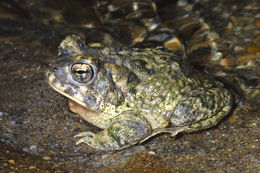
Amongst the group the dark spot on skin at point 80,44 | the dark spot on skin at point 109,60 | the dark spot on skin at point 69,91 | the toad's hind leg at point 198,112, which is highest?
the dark spot on skin at point 80,44

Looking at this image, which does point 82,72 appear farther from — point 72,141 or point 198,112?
point 198,112

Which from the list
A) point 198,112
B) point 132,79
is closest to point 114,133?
point 132,79

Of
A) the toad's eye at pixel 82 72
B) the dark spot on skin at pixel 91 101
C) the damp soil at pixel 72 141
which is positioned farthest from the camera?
the dark spot on skin at pixel 91 101

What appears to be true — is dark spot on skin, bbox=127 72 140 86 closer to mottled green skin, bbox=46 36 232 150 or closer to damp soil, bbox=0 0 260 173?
mottled green skin, bbox=46 36 232 150

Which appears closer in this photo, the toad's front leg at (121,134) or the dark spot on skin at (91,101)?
the toad's front leg at (121,134)

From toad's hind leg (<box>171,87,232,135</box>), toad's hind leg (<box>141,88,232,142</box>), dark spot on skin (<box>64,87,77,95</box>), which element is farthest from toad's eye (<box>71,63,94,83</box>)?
toad's hind leg (<box>171,87,232,135</box>)

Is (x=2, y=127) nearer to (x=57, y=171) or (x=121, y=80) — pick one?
(x=57, y=171)

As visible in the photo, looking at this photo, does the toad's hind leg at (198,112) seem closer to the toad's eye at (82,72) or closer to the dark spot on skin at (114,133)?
the dark spot on skin at (114,133)

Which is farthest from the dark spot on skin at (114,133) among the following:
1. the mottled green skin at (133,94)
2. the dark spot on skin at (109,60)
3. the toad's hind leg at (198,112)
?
the dark spot on skin at (109,60)
